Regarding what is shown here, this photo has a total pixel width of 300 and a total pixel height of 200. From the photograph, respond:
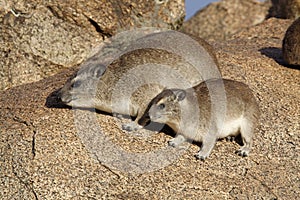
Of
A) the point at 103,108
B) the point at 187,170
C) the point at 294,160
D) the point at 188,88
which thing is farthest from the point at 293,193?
the point at 103,108

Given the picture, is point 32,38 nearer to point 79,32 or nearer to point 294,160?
point 79,32

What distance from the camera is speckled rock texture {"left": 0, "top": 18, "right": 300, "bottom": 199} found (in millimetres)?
7695

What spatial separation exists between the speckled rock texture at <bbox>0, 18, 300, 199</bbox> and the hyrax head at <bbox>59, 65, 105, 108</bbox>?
7.5 inches

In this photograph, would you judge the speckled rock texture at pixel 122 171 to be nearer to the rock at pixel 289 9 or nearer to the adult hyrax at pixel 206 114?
the adult hyrax at pixel 206 114

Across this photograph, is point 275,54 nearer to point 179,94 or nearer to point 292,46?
point 292,46

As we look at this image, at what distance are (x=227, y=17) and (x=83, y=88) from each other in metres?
14.4

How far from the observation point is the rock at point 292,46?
1146 centimetres

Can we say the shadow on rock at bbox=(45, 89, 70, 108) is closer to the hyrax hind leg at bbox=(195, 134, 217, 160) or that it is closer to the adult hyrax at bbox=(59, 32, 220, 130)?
the adult hyrax at bbox=(59, 32, 220, 130)

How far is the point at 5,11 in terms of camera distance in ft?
37.4

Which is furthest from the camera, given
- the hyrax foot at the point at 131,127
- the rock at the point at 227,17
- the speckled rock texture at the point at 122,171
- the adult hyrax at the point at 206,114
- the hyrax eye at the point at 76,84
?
the rock at the point at 227,17

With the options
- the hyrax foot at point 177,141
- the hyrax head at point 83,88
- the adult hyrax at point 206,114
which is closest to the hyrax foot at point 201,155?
the adult hyrax at point 206,114

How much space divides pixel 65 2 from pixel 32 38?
0.88 metres

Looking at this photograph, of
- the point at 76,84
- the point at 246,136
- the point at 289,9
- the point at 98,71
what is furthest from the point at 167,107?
the point at 289,9

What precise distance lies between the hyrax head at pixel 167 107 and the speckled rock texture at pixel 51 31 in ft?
12.2
